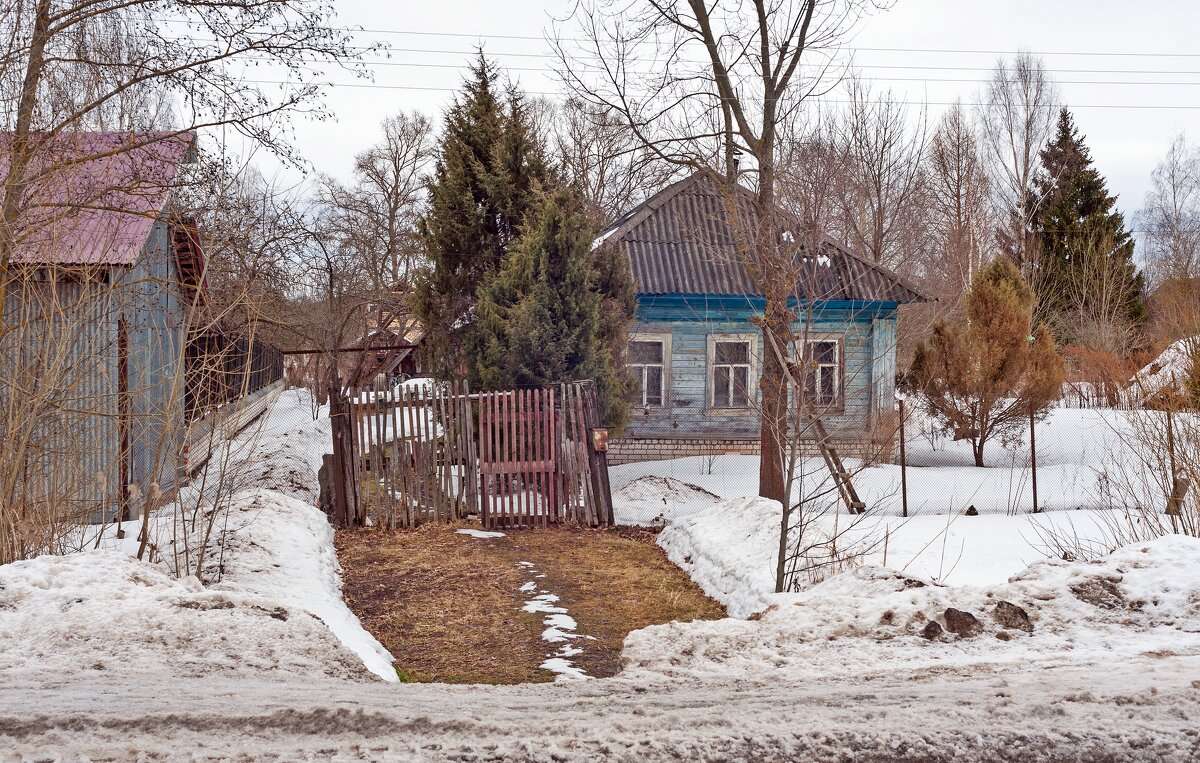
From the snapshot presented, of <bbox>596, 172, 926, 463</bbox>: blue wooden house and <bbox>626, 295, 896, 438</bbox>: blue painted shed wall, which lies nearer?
<bbox>596, 172, 926, 463</bbox>: blue wooden house

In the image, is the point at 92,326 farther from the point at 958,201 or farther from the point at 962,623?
the point at 958,201

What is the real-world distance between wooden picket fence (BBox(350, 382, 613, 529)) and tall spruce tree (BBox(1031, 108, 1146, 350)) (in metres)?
24.0

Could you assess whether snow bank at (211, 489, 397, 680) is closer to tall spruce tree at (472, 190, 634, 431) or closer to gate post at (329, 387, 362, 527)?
gate post at (329, 387, 362, 527)

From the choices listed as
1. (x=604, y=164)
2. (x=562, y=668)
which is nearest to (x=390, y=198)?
(x=604, y=164)

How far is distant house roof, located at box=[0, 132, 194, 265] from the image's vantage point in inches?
333

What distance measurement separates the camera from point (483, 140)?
15625mm

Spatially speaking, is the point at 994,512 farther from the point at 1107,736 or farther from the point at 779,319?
the point at 1107,736

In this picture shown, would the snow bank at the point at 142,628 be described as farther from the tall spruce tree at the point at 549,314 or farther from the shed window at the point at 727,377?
the shed window at the point at 727,377

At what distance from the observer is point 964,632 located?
5.46 m

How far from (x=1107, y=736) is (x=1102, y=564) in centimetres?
308

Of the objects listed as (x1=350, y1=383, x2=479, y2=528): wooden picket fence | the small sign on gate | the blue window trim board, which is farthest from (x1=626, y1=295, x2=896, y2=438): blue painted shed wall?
(x1=350, y1=383, x2=479, y2=528): wooden picket fence

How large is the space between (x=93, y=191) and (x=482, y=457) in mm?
5227

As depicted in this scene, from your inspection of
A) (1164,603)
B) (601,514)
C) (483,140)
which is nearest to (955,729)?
(1164,603)

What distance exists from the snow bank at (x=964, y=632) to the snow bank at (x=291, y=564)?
6.69 feet
